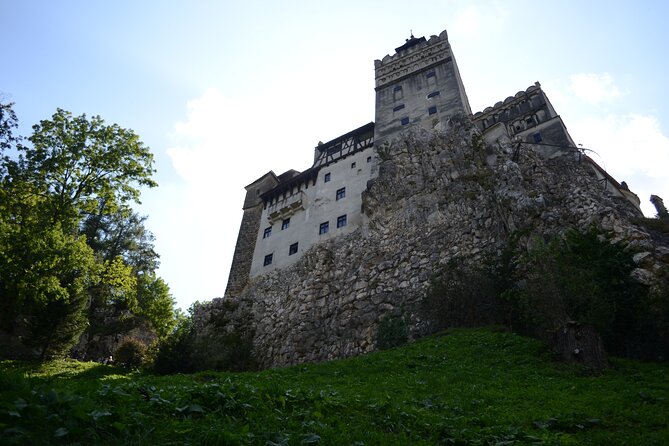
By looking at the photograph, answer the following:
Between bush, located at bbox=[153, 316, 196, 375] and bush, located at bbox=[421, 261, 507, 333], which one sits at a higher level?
bush, located at bbox=[421, 261, 507, 333]

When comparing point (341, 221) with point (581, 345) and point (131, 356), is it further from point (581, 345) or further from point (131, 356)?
point (581, 345)

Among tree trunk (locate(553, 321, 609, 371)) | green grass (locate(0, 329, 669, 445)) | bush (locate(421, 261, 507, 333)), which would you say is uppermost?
bush (locate(421, 261, 507, 333))

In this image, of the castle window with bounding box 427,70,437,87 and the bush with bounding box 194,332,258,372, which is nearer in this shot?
the bush with bounding box 194,332,258,372

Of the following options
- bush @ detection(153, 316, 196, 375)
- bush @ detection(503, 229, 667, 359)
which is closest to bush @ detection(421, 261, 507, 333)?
bush @ detection(503, 229, 667, 359)

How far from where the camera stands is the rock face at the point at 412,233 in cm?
2320

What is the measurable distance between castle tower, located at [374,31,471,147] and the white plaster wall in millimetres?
3583

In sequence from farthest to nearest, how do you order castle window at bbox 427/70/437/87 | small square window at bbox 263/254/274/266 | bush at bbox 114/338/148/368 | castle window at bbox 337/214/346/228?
castle window at bbox 427/70/437/87
small square window at bbox 263/254/274/266
castle window at bbox 337/214/346/228
bush at bbox 114/338/148/368

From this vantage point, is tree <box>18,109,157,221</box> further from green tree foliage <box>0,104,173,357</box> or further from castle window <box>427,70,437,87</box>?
castle window <box>427,70,437,87</box>

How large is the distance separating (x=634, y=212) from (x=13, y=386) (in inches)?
1110

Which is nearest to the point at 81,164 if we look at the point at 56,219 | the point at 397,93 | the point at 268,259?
the point at 56,219

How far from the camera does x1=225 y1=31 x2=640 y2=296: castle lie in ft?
104

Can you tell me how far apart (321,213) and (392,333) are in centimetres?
1422

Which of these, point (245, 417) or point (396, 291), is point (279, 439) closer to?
point (245, 417)

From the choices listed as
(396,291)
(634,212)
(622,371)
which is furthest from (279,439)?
(634,212)
